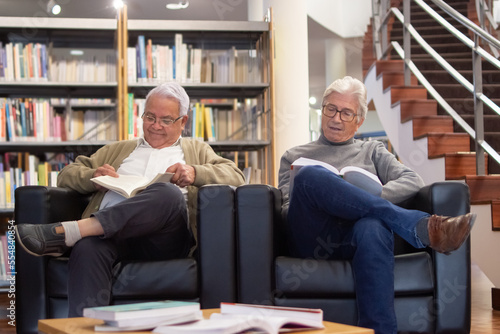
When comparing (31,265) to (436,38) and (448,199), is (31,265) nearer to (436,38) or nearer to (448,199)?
(448,199)

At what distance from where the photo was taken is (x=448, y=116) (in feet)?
13.5

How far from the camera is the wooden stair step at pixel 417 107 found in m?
4.29

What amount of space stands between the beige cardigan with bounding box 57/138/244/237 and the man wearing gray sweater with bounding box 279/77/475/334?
0.24m

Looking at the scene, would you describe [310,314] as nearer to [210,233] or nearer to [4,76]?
[210,233]

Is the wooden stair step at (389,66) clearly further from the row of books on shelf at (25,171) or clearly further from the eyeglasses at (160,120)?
the eyeglasses at (160,120)

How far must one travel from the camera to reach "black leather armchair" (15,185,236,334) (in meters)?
1.99

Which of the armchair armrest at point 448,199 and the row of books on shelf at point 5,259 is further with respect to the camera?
the row of books on shelf at point 5,259

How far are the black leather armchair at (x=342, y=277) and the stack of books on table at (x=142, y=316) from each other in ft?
2.75

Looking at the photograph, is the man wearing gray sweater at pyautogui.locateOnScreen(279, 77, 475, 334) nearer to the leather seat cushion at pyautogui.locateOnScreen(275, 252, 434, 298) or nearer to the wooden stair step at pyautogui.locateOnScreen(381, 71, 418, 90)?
the leather seat cushion at pyautogui.locateOnScreen(275, 252, 434, 298)

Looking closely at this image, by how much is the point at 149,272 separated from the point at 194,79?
235cm

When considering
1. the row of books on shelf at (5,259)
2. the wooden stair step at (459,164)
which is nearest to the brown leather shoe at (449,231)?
the wooden stair step at (459,164)

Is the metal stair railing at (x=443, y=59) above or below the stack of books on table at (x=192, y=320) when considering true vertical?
above

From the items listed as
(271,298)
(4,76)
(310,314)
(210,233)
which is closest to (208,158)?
(210,233)

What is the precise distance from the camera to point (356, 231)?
6.34 ft
